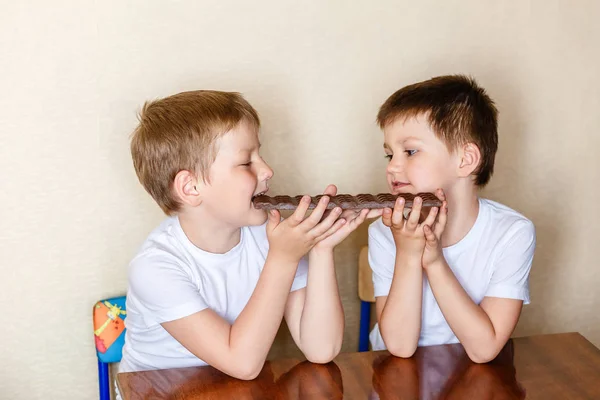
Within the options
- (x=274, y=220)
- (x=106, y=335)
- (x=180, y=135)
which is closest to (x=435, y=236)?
(x=274, y=220)

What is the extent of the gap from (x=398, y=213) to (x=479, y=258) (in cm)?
35

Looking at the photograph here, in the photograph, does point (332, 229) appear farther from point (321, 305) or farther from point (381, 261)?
point (381, 261)

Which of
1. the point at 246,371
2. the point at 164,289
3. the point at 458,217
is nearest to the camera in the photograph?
the point at 246,371

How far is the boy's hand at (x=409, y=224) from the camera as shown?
5.13ft

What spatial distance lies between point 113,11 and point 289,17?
1.54 feet

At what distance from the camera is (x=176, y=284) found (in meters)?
1.59

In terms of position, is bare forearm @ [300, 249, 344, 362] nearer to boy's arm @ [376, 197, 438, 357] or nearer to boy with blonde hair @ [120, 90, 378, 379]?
boy with blonde hair @ [120, 90, 378, 379]

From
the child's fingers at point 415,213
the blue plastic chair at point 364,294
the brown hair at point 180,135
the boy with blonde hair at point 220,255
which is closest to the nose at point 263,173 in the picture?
the boy with blonde hair at point 220,255

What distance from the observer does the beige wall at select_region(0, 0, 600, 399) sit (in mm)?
1946

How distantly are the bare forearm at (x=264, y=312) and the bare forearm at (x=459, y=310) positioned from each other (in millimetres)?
316

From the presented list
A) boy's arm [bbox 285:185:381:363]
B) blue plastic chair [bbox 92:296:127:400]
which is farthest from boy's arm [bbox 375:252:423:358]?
blue plastic chair [bbox 92:296:127:400]

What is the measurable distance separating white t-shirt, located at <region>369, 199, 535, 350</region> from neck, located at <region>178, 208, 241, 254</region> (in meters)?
0.38

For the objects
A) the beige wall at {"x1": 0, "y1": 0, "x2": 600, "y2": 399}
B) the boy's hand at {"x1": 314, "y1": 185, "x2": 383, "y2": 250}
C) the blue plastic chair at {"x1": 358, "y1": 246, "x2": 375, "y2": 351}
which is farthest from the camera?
the blue plastic chair at {"x1": 358, "y1": 246, "x2": 375, "y2": 351}

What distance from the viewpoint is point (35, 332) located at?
2.09 meters
